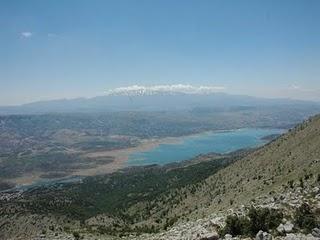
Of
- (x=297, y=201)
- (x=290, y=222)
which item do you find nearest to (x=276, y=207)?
(x=297, y=201)

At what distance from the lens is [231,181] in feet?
253

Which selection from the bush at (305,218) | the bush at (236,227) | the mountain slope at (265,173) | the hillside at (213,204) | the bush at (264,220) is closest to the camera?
the bush at (305,218)

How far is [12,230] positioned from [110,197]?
64477 millimetres

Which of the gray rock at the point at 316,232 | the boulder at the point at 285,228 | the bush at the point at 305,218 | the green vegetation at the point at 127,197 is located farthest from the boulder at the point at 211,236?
the green vegetation at the point at 127,197

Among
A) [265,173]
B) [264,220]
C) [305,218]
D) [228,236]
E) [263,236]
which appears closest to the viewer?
[263,236]

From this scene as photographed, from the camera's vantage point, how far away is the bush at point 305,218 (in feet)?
87.2

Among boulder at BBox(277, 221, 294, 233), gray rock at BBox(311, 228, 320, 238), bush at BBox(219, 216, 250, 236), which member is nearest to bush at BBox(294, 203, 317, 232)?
boulder at BBox(277, 221, 294, 233)

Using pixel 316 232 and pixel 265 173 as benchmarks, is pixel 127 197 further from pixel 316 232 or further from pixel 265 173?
pixel 316 232

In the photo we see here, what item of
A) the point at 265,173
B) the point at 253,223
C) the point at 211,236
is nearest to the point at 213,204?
the point at 265,173

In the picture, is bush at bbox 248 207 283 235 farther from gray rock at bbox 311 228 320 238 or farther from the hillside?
gray rock at bbox 311 228 320 238

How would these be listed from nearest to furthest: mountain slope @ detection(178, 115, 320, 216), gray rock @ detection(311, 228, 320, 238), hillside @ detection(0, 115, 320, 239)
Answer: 1. gray rock @ detection(311, 228, 320, 238)
2. hillside @ detection(0, 115, 320, 239)
3. mountain slope @ detection(178, 115, 320, 216)

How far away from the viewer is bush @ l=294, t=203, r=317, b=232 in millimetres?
26569

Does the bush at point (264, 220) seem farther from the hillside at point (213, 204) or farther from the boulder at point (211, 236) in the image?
the boulder at point (211, 236)

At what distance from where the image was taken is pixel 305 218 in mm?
27250
